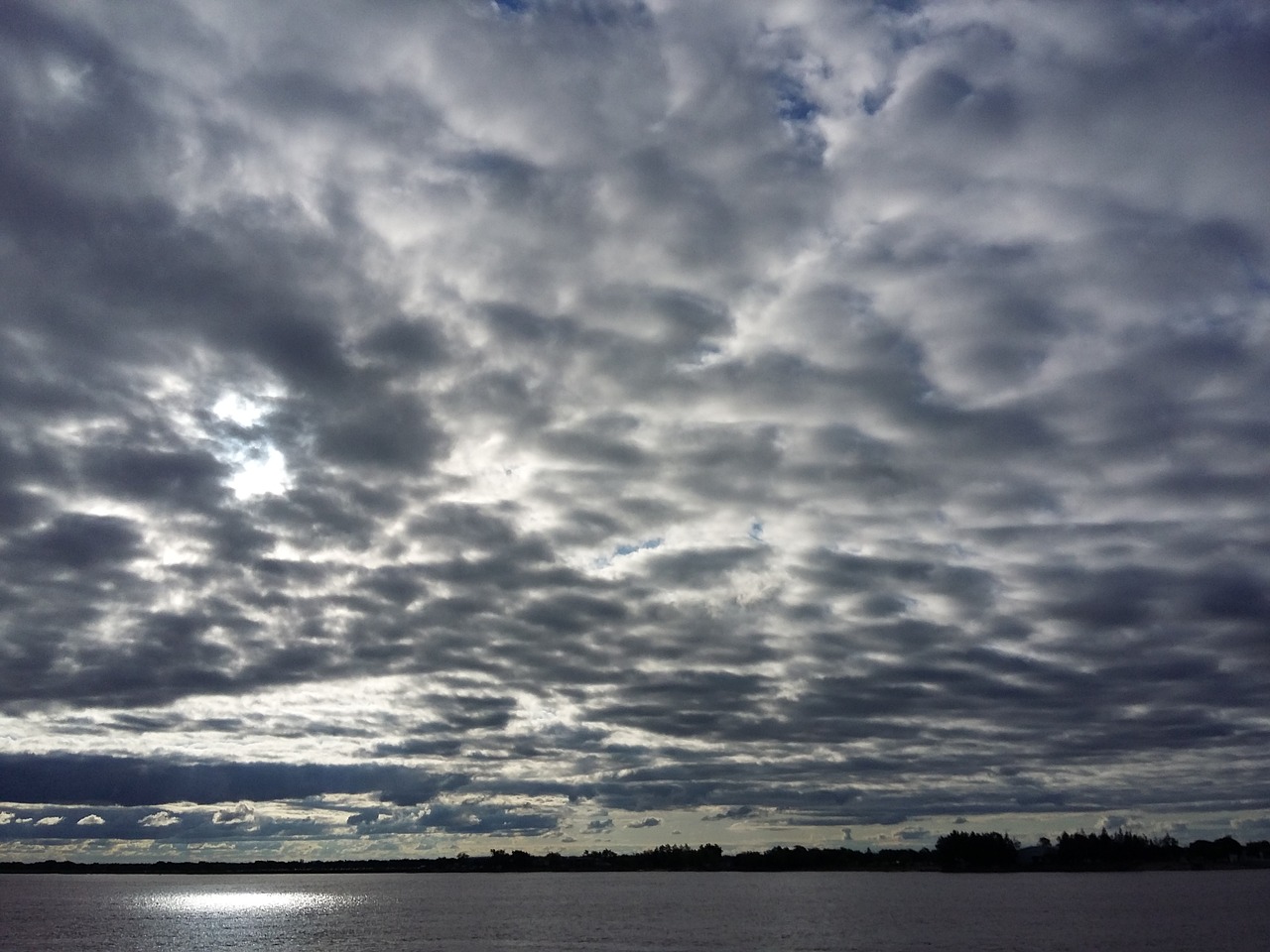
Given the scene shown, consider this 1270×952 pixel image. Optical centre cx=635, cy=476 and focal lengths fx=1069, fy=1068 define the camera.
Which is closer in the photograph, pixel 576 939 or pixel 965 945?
pixel 965 945

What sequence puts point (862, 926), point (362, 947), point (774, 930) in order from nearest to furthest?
point (362, 947) < point (774, 930) < point (862, 926)

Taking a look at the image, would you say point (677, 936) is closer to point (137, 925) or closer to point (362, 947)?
point (362, 947)

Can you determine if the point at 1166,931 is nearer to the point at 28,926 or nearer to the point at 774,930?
the point at 774,930

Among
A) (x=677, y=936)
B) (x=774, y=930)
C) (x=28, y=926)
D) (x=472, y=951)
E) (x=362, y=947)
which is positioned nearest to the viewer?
(x=472, y=951)

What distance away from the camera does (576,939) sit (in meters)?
134

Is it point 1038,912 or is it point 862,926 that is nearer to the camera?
point 862,926

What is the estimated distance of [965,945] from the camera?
12456cm

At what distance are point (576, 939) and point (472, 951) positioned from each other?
19.3m

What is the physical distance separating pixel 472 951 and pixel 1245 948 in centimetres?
8718

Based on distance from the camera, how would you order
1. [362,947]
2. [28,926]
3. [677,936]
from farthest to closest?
[28,926] < [677,936] < [362,947]

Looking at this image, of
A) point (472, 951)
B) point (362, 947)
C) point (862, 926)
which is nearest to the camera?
point (472, 951)

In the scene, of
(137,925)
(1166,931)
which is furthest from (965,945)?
(137,925)

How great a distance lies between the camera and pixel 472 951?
4675 inches

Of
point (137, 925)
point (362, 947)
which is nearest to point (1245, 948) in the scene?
point (362, 947)
